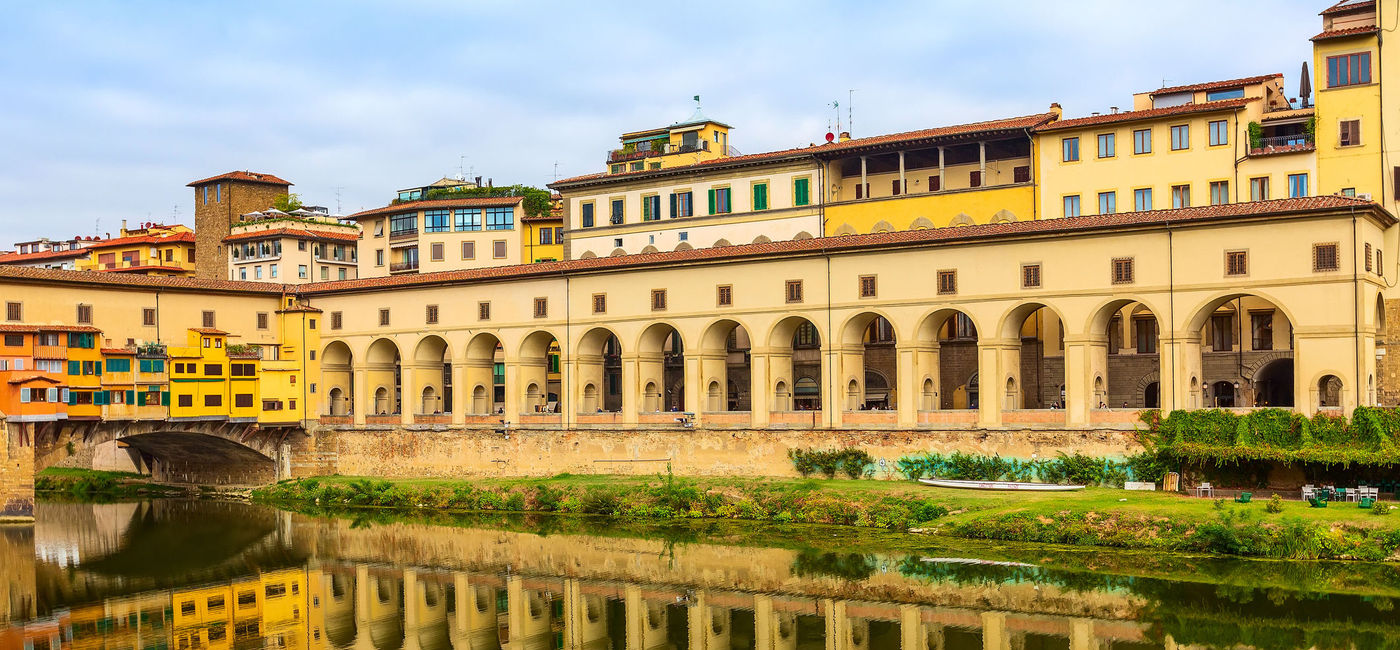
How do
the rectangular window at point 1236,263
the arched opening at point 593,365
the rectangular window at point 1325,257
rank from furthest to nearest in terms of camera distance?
1. the arched opening at point 593,365
2. the rectangular window at point 1236,263
3. the rectangular window at point 1325,257

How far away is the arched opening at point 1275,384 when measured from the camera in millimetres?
51594

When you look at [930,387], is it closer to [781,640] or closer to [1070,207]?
[1070,207]

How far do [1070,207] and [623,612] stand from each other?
2786 cm

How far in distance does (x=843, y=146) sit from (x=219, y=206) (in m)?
47.0

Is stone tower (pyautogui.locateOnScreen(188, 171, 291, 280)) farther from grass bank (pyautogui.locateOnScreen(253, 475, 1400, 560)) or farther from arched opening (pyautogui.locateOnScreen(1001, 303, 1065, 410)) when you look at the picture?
arched opening (pyautogui.locateOnScreen(1001, 303, 1065, 410))

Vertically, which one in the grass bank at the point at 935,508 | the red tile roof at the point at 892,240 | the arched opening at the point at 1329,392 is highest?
the red tile roof at the point at 892,240

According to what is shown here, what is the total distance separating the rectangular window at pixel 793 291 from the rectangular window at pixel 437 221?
91.0ft

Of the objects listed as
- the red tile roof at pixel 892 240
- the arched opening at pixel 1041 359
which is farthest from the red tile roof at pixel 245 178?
the arched opening at pixel 1041 359

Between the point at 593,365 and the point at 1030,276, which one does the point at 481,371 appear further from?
the point at 1030,276

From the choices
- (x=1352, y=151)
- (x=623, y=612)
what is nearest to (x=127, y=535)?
(x=623, y=612)

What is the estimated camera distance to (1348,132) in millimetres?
50438

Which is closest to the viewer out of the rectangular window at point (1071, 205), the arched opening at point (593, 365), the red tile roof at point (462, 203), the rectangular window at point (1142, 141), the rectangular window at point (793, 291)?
the rectangular window at point (793, 291)

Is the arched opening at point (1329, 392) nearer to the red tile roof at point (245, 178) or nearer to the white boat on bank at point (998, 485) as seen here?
the white boat on bank at point (998, 485)

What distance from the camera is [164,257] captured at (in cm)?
9469
